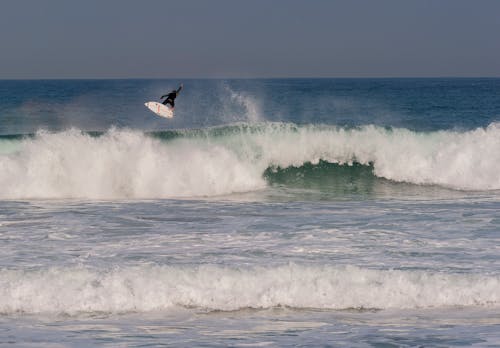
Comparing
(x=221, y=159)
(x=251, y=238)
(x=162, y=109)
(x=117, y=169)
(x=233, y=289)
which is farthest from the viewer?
(x=162, y=109)

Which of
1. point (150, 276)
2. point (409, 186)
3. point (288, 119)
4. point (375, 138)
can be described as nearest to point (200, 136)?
point (375, 138)

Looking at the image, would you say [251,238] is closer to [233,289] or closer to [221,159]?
[233,289]

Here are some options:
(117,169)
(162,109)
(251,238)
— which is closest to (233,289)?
(251,238)

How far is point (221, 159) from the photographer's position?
20.5 m

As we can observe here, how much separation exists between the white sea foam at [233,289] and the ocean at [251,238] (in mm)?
22

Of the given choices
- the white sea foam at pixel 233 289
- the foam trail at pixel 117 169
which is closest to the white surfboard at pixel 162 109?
the foam trail at pixel 117 169

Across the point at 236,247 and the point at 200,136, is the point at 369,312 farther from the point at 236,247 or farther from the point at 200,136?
the point at 200,136

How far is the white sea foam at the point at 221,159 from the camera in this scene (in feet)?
61.4

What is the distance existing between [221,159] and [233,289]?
1097 centimetres

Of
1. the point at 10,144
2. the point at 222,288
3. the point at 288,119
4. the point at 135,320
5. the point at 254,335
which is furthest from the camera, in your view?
the point at 288,119

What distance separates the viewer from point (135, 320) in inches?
351

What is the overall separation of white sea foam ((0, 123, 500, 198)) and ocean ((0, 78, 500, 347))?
0.05 m

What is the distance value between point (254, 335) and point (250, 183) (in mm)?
11574

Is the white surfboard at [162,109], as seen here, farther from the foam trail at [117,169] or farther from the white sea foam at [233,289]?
the white sea foam at [233,289]
